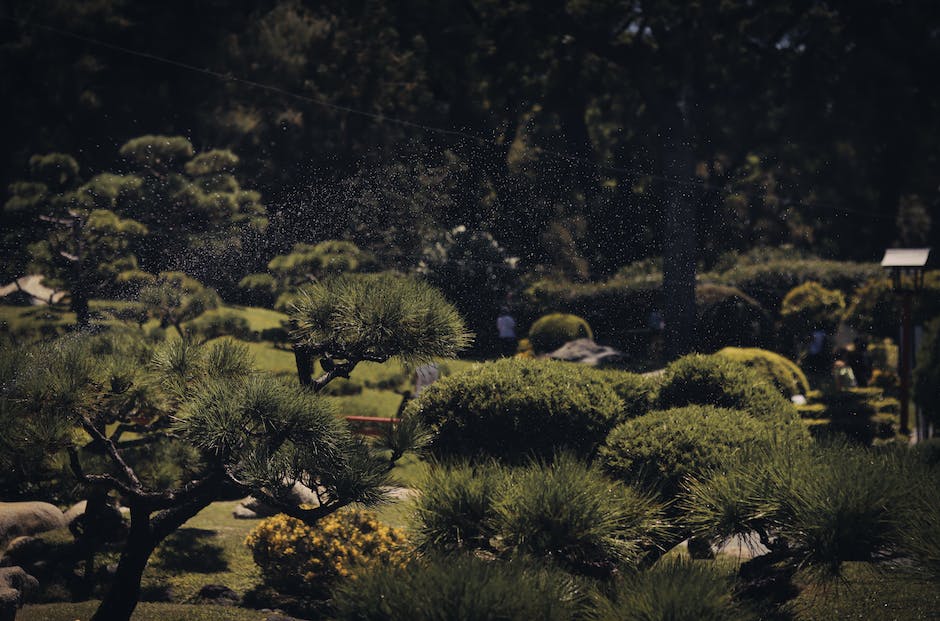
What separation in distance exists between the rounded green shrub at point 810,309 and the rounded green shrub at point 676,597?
21.5 m

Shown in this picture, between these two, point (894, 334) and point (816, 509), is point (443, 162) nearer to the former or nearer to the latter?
point (894, 334)

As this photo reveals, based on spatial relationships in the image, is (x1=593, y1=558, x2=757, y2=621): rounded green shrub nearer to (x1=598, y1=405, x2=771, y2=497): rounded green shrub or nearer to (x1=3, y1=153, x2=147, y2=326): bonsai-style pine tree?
(x1=598, y1=405, x2=771, y2=497): rounded green shrub

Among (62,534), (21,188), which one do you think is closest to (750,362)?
(62,534)

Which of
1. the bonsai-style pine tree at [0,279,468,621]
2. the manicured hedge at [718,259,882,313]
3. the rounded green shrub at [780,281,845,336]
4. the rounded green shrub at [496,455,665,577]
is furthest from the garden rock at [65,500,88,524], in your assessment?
the manicured hedge at [718,259,882,313]

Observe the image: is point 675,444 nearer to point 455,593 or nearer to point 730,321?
point 455,593

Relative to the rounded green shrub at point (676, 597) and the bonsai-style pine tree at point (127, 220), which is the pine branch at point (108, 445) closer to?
the rounded green shrub at point (676, 597)

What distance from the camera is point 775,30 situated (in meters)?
26.1

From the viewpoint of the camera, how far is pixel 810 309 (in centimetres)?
2509

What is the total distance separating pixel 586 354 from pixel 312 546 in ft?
45.9

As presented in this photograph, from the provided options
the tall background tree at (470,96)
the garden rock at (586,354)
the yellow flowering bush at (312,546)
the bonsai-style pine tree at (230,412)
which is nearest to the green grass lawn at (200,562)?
the yellow flowering bush at (312,546)

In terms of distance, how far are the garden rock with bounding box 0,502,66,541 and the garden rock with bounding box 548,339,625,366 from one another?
44.5 feet

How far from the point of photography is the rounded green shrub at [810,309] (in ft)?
82.3

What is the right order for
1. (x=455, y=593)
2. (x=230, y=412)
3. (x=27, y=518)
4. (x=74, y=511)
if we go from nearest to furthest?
1. (x=455, y=593)
2. (x=230, y=412)
3. (x=27, y=518)
4. (x=74, y=511)

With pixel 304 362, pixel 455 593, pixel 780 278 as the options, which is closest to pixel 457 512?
pixel 455 593
